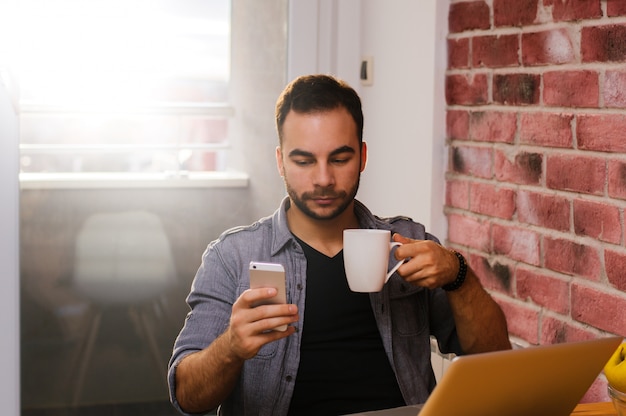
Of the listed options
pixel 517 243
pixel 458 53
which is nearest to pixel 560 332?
pixel 517 243

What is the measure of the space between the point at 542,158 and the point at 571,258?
0.78ft

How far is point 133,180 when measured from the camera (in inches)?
107

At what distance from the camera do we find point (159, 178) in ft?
9.02

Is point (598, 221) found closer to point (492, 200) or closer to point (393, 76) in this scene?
point (492, 200)

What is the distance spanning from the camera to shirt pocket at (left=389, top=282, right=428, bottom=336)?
183 centimetres

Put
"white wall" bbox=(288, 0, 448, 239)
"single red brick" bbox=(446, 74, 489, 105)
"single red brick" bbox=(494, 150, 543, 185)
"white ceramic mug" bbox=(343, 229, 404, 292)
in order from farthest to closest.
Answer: "white wall" bbox=(288, 0, 448, 239)
"single red brick" bbox=(446, 74, 489, 105)
"single red brick" bbox=(494, 150, 543, 185)
"white ceramic mug" bbox=(343, 229, 404, 292)

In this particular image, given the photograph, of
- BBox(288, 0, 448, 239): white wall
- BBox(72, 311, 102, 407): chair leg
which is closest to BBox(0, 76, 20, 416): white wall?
BBox(72, 311, 102, 407): chair leg

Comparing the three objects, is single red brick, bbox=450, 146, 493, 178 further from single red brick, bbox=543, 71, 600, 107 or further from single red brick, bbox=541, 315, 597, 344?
single red brick, bbox=541, 315, 597, 344

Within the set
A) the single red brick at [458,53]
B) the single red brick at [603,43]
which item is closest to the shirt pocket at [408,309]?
the single red brick at [603,43]

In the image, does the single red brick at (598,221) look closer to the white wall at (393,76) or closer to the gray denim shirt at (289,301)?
the gray denim shirt at (289,301)

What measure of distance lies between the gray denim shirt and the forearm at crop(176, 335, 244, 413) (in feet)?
0.10

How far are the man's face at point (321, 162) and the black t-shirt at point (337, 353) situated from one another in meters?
0.12

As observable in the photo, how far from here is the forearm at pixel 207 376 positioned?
152 cm

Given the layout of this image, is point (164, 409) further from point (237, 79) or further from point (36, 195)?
point (237, 79)
